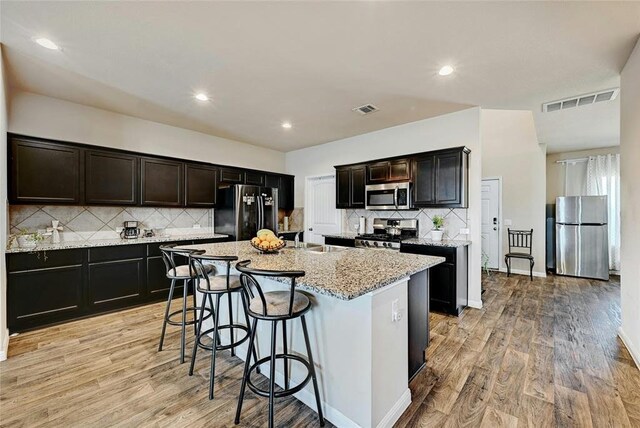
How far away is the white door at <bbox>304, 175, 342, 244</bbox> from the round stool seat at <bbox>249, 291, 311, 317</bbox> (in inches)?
142

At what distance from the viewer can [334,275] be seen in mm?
1642

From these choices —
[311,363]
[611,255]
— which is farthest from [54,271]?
[611,255]

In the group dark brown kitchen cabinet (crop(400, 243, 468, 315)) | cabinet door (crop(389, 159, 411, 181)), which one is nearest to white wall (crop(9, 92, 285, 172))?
cabinet door (crop(389, 159, 411, 181))

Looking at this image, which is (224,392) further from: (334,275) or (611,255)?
(611,255)

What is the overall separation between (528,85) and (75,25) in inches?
165

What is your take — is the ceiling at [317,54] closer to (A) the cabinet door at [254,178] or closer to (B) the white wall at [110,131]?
(B) the white wall at [110,131]

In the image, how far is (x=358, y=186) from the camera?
4746mm

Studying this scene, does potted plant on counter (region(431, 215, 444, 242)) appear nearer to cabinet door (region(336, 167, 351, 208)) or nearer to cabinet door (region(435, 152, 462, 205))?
cabinet door (region(435, 152, 462, 205))

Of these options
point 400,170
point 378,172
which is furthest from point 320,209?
point 400,170

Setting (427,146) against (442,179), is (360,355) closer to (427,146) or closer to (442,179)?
(442,179)

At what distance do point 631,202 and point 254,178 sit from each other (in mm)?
5074

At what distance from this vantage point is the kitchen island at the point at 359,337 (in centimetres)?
150

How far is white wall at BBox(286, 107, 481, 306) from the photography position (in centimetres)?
368

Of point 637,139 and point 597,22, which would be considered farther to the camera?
point 637,139
